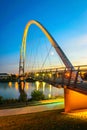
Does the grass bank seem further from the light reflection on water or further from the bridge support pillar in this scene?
the light reflection on water

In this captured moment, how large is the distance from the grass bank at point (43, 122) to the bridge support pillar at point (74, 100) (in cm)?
67

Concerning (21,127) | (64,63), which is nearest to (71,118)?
(21,127)

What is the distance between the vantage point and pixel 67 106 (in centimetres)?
1480

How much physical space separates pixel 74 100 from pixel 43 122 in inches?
114

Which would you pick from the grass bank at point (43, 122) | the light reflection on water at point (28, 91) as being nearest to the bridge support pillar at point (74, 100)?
the grass bank at point (43, 122)

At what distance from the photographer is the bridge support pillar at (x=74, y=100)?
14.5 meters

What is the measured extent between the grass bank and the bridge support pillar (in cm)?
67

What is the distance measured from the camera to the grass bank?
11.6 meters

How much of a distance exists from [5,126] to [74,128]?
3248mm

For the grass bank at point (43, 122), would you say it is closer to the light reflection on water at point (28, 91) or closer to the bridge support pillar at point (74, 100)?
the bridge support pillar at point (74, 100)

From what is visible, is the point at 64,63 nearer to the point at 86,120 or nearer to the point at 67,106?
the point at 67,106

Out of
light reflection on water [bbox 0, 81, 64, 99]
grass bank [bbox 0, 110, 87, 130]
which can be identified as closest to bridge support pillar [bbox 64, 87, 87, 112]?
grass bank [bbox 0, 110, 87, 130]

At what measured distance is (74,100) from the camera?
48.2 feet

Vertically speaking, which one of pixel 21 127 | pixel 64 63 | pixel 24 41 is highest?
pixel 24 41
